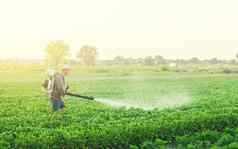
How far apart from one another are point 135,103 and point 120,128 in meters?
11.1

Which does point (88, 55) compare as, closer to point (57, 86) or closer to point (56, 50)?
point (56, 50)

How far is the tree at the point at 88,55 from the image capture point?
11750 cm

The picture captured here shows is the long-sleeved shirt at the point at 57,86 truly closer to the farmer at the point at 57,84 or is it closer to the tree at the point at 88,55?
the farmer at the point at 57,84

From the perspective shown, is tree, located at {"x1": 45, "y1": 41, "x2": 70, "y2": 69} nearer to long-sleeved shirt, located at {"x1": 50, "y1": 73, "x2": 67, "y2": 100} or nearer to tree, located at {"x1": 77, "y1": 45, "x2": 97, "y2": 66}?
tree, located at {"x1": 77, "y1": 45, "x2": 97, "y2": 66}

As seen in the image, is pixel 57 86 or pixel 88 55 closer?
pixel 57 86

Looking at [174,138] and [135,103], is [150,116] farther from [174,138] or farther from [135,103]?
[135,103]

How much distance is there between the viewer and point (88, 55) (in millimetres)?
118438

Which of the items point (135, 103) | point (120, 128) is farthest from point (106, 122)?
point (135, 103)

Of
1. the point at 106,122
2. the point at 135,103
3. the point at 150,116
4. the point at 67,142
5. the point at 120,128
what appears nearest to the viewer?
the point at 67,142

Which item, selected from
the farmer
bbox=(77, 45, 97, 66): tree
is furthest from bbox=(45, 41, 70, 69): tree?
the farmer

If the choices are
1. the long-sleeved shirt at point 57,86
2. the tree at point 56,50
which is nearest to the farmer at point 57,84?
the long-sleeved shirt at point 57,86

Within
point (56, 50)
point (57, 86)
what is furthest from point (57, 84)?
point (56, 50)

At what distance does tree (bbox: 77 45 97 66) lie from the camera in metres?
118

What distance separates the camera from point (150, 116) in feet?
43.0
